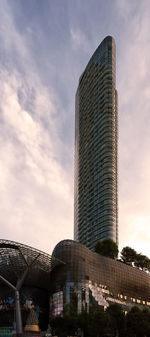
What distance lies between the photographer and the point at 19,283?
95.2 meters

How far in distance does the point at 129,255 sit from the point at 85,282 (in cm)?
3955

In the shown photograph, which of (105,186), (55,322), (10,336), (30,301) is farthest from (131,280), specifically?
(105,186)

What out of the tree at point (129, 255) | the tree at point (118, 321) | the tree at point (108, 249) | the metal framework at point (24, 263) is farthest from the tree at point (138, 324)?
the tree at point (129, 255)

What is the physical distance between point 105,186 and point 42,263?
86274 millimetres

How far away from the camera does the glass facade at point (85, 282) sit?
104m

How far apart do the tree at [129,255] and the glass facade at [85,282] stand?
559 inches

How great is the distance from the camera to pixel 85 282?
108m

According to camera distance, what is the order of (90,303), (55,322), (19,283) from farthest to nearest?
(90,303) → (19,283) → (55,322)

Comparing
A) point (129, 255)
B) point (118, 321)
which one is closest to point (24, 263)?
point (129, 255)

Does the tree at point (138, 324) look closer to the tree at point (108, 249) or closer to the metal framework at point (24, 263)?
the metal framework at point (24, 263)

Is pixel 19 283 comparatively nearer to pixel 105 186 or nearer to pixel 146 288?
pixel 146 288

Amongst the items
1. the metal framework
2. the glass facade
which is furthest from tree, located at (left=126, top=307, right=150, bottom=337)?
the glass facade

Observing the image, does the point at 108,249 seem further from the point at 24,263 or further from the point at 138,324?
the point at 138,324

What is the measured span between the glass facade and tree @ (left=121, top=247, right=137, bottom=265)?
14205 millimetres
